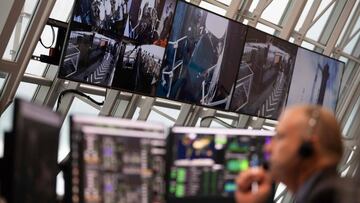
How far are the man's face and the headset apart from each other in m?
0.04

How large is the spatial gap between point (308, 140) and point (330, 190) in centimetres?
18

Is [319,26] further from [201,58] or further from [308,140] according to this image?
[308,140]

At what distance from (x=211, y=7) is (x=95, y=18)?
3.96 metres

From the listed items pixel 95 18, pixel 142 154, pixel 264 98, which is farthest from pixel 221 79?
pixel 142 154

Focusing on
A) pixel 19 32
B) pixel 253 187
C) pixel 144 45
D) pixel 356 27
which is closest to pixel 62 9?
pixel 19 32

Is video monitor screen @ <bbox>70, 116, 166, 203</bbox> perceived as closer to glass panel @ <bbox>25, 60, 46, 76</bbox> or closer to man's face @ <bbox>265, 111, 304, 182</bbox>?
man's face @ <bbox>265, 111, 304, 182</bbox>

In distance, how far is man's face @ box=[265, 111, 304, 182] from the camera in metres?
1.95

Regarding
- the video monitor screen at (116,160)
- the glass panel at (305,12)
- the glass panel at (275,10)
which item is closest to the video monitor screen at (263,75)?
the glass panel at (275,10)

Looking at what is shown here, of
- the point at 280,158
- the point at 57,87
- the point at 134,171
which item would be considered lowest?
the point at 57,87

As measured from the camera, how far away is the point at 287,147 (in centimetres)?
197

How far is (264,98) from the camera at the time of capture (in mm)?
6473

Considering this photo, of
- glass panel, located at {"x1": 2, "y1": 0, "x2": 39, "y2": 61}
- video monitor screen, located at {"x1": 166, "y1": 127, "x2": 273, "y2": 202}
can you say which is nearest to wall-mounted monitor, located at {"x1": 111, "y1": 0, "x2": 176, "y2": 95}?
glass panel, located at {"x1": 2, "y1": 0, "x2": 39, "y2": 61}

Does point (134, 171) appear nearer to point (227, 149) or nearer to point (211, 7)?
point (227, 149)

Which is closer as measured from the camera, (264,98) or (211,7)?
(264,98)
